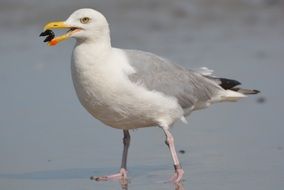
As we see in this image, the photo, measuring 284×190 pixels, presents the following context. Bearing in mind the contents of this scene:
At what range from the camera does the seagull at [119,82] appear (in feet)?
31.0

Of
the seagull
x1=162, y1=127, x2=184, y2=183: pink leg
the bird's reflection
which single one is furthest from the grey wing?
the bird's reflection

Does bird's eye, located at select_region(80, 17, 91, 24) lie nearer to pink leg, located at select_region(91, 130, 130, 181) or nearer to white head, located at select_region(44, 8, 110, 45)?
white head, located at select_region(44, 8, 110, 45)

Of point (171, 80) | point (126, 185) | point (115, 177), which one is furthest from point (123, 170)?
point (171, 80)

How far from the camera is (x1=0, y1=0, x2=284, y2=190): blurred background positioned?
9.91m

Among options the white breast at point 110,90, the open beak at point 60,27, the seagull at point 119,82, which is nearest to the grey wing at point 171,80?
the seagull at point 119,82

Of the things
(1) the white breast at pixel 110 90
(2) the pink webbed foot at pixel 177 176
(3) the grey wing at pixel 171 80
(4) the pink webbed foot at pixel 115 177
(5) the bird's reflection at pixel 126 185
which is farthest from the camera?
(3) the grey wing at pixel 171 80

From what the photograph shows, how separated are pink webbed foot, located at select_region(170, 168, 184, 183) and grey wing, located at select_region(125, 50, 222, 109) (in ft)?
2.95

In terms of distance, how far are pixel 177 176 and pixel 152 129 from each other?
7.74 feet

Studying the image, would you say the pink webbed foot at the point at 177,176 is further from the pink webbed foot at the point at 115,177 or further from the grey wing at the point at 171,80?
the grey wing at the point at 171,80

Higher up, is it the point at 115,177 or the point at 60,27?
the point at 60,27

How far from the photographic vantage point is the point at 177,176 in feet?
31.7

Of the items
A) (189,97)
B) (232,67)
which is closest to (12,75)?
(232,67)

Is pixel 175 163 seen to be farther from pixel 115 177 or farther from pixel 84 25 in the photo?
pixel 84 25

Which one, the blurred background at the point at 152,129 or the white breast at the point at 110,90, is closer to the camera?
the white breast at the point at 110,90
